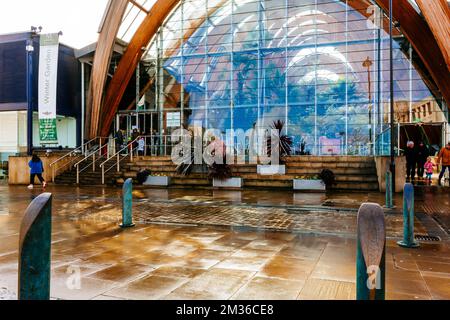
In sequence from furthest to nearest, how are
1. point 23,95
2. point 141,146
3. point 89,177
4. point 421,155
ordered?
1. point 23,95
2. point 141,146
3. point 89,177
4. point 421,155

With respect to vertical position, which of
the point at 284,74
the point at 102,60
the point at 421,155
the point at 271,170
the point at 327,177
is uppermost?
the point at 102,60

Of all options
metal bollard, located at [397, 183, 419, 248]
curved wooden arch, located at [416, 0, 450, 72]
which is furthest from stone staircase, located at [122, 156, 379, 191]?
metal bollard, located at [397, 183, 419, 248]

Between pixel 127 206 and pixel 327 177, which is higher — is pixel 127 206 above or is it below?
below

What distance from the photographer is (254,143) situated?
22.6m

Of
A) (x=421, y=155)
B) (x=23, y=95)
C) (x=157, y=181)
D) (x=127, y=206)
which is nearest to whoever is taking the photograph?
(x=127, y=206)

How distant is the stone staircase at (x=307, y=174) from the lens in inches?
623

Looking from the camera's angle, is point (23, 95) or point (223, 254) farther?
point (23, 95)

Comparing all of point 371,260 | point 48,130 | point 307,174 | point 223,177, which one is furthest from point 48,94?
point 371,260

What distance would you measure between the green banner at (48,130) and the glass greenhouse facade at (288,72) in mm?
8664

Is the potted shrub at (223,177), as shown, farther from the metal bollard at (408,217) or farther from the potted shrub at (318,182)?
the metal bollard at (408,217)

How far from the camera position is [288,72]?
958 inches

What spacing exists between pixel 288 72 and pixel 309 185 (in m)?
11.1

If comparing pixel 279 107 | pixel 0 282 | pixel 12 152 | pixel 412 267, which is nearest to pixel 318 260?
pixel 412 267

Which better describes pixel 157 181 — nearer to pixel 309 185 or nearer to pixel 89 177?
pixel 89 177
